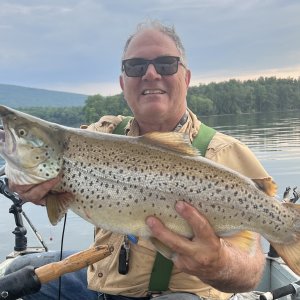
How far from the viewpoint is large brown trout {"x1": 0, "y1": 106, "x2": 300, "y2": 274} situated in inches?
119

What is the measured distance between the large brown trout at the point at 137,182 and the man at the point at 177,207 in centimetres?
9

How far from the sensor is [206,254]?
10.0 feet

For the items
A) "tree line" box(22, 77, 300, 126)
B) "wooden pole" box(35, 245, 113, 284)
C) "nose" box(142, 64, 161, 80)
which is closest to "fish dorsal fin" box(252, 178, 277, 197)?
"wooden pole" box(35, 245, 113, 284)

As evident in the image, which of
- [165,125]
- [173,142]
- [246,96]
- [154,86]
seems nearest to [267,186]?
[173,142]

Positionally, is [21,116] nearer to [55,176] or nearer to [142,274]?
[55,176]

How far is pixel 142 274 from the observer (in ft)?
12.6

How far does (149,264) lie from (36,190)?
1165 mm

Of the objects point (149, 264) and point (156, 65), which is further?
point (156, 65)

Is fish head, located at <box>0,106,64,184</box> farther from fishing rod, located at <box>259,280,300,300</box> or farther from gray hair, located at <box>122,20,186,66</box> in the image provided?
fishing rod, located at <box>259,280,300,300</box>

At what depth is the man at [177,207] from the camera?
3057 millimetres

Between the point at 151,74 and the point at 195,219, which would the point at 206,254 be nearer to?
the point at 195,219

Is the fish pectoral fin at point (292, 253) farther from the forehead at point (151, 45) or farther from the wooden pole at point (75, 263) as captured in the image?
the forehead at point (151, 45)

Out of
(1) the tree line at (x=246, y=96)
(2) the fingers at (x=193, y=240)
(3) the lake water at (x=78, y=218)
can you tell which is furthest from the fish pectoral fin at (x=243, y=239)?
(1) the tree line at (x=246, y=96)

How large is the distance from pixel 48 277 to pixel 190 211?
130 centimetres
